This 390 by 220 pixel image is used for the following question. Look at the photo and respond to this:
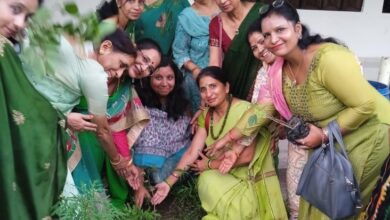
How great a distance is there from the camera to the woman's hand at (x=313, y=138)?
2.07 meters

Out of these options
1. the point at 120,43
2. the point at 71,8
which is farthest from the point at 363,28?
the point at 71,8

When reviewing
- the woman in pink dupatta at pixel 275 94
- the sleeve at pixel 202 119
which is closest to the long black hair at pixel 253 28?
the woman in pink dupatta at pixel 275 94

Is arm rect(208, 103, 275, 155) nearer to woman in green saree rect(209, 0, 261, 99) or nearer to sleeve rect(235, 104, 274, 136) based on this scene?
sleeve rect(235, 104, 274, 136)

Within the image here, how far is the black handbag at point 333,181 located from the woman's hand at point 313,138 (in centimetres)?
3

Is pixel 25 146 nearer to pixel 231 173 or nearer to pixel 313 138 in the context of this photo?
pixel 313 138

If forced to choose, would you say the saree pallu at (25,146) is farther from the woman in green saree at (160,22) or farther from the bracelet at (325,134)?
the woman in green saree at (160,22)

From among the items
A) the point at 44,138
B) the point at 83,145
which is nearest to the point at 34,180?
the point at 44,138

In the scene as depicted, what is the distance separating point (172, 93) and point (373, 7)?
167 inches

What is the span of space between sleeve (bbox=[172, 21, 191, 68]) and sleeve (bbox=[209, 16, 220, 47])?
0.64ft

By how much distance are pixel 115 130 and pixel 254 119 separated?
0.79 metres

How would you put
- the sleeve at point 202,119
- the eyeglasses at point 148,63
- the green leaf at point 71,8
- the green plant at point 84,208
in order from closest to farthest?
the green leaf at point 71,8 < the green plant at point 84,208 < the eyeglasses at point 148,63 < the sleeve at point 202,119

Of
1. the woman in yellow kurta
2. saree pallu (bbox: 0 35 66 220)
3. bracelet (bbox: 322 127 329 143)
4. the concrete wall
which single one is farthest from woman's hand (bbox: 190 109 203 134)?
the concrete wall

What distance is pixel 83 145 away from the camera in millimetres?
2518

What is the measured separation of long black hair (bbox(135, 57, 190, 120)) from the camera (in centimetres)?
300
